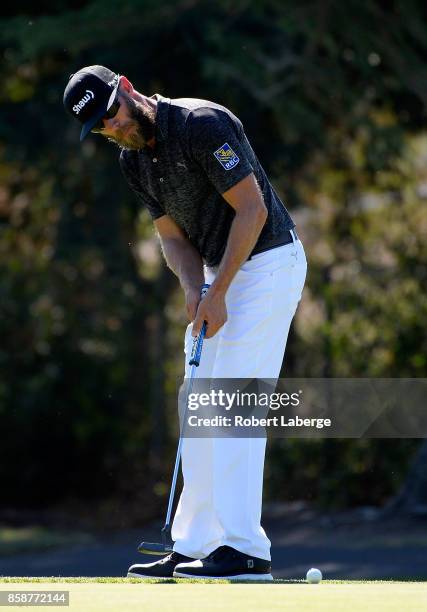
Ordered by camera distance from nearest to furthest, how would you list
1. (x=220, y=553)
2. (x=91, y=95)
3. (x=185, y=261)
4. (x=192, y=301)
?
(x=91, y=95)
(x=220, y=553)
(x=192, y=301)
(x=185, y=261)

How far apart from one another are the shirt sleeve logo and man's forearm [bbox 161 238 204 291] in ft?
1.97

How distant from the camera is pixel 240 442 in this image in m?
4.79

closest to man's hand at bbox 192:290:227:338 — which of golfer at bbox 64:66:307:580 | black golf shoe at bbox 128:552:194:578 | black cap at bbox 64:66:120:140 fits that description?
golfer at bbox 64:66:307:580

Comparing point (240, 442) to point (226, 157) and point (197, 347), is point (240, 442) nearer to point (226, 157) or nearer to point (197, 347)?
point (197, 347)

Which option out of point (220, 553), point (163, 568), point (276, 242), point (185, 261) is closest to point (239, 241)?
point (276, 242)

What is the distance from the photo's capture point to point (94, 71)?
15.2 ft

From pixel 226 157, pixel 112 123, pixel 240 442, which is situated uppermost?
pixel 112 123

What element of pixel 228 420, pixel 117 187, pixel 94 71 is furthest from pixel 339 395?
pixel 94 71

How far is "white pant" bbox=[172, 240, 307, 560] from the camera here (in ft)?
15.5

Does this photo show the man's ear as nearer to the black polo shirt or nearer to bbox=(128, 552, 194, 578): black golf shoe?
the black polo shirt

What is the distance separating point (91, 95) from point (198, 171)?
523 millimetres
